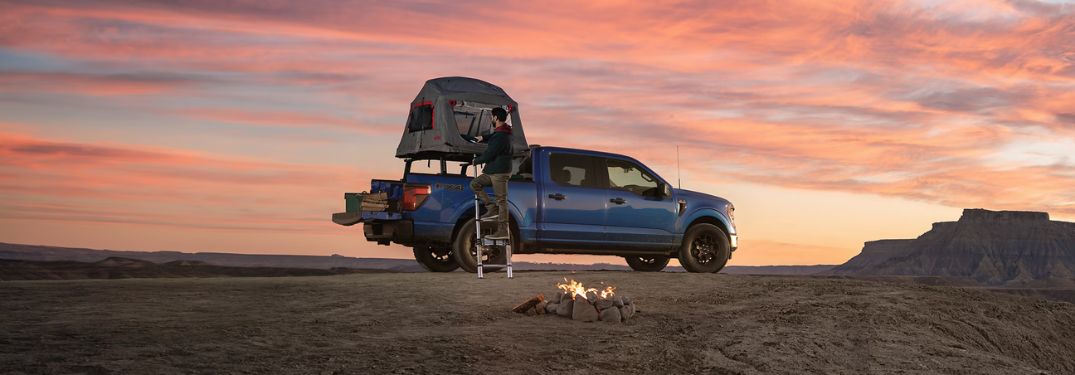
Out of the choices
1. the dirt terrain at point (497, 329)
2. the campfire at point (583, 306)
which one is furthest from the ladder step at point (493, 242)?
the campfire at point (583, 306)

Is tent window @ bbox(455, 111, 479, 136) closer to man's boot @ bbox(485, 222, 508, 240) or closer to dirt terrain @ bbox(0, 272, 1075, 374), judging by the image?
dirt terrain @ bbox(0, 272, 1075, 374)

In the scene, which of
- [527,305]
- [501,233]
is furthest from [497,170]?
[527,305]

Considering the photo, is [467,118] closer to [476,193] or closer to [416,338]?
[476,193]

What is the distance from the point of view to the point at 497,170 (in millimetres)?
14836

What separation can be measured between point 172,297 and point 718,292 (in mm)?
7327

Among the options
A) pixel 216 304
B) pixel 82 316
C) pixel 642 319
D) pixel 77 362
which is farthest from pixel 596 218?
pixel 77 362

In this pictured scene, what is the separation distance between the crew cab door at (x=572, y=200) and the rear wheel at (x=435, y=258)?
7.20 feet

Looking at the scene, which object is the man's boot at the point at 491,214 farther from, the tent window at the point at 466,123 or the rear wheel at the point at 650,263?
the rear wheel at the point at 650,263

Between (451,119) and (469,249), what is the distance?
10.6 ft

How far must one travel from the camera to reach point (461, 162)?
1891 cm

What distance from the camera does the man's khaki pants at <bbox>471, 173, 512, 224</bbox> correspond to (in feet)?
48.8

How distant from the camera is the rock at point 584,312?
A: 12.0 m

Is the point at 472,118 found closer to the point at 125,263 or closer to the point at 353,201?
the point at 353,201

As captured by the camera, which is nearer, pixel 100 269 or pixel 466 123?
pixel 466 123
